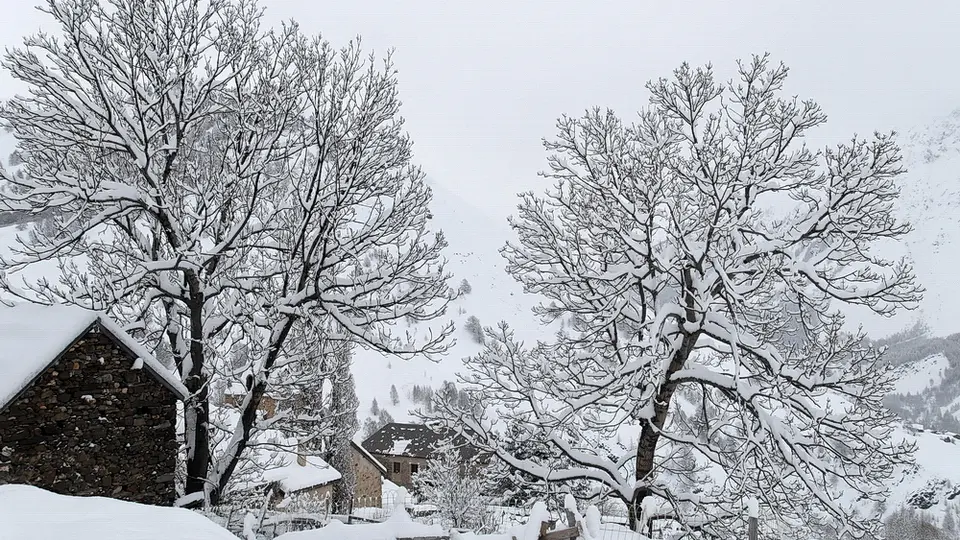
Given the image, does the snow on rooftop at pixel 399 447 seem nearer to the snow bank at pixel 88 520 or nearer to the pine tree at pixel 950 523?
the pine tree at pixel 950 523

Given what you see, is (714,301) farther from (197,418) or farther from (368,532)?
(197,418)

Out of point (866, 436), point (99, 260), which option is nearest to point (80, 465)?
point (99, 260)

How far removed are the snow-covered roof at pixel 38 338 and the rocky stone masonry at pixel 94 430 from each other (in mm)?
202

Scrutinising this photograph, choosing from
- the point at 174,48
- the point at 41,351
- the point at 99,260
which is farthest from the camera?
the point at 99,260

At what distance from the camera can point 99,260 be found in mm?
10805

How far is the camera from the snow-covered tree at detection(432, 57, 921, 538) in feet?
30.8

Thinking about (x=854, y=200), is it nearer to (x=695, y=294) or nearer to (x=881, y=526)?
(x=695, y=294)

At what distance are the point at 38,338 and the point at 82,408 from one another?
1.13m

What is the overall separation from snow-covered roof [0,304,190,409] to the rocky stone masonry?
0.20 meters

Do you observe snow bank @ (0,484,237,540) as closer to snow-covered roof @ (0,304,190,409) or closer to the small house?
snow-covered roof @ (0,304,190,409)

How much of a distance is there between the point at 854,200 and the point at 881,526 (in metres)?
4.92

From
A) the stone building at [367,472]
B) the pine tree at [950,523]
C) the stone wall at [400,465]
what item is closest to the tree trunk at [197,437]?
the stone building at [367,472]

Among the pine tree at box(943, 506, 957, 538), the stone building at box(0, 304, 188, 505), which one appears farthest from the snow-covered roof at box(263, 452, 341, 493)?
the pine tree at box(943, 506, 957, 538)

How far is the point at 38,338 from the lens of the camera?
27.6ft
